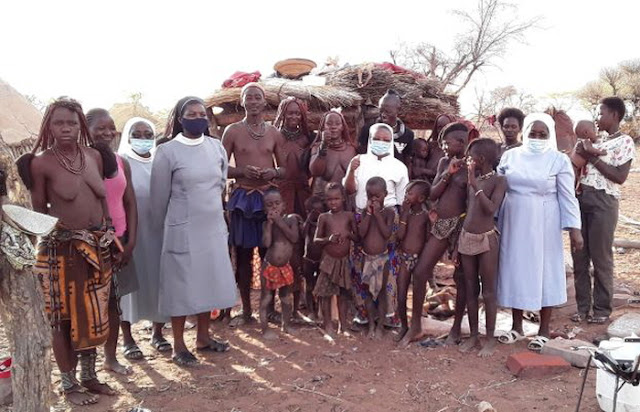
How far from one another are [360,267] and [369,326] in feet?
1.81

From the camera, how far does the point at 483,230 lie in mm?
4461

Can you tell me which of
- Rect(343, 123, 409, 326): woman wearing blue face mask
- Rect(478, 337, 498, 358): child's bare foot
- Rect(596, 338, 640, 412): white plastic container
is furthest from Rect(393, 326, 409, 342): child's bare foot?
Rect(596, 338, 640, 412): white plastic container

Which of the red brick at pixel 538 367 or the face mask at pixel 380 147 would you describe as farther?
the face mask at pixel 380 147

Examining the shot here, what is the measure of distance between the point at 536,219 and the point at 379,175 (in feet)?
4.22

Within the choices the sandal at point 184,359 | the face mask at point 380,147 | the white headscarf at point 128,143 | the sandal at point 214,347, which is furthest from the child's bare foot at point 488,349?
the white headscarf at point 128,143

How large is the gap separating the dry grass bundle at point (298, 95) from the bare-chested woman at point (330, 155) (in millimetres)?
2013

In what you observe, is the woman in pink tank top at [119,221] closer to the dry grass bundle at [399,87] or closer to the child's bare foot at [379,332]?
the child's bare foot at [379,332]

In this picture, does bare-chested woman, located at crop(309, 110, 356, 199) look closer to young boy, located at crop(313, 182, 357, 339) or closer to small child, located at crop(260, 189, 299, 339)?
young boy, located at crop(313, 182, 357, 339)

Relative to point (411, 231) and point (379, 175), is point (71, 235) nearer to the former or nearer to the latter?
point (379, 175)

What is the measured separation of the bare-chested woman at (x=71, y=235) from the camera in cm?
342

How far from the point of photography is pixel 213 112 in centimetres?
754

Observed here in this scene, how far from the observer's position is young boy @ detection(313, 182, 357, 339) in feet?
15.5

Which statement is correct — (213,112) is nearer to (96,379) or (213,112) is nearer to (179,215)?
(179,215)

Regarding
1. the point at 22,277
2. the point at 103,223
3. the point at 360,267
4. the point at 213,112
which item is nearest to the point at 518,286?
the point at 360,267
